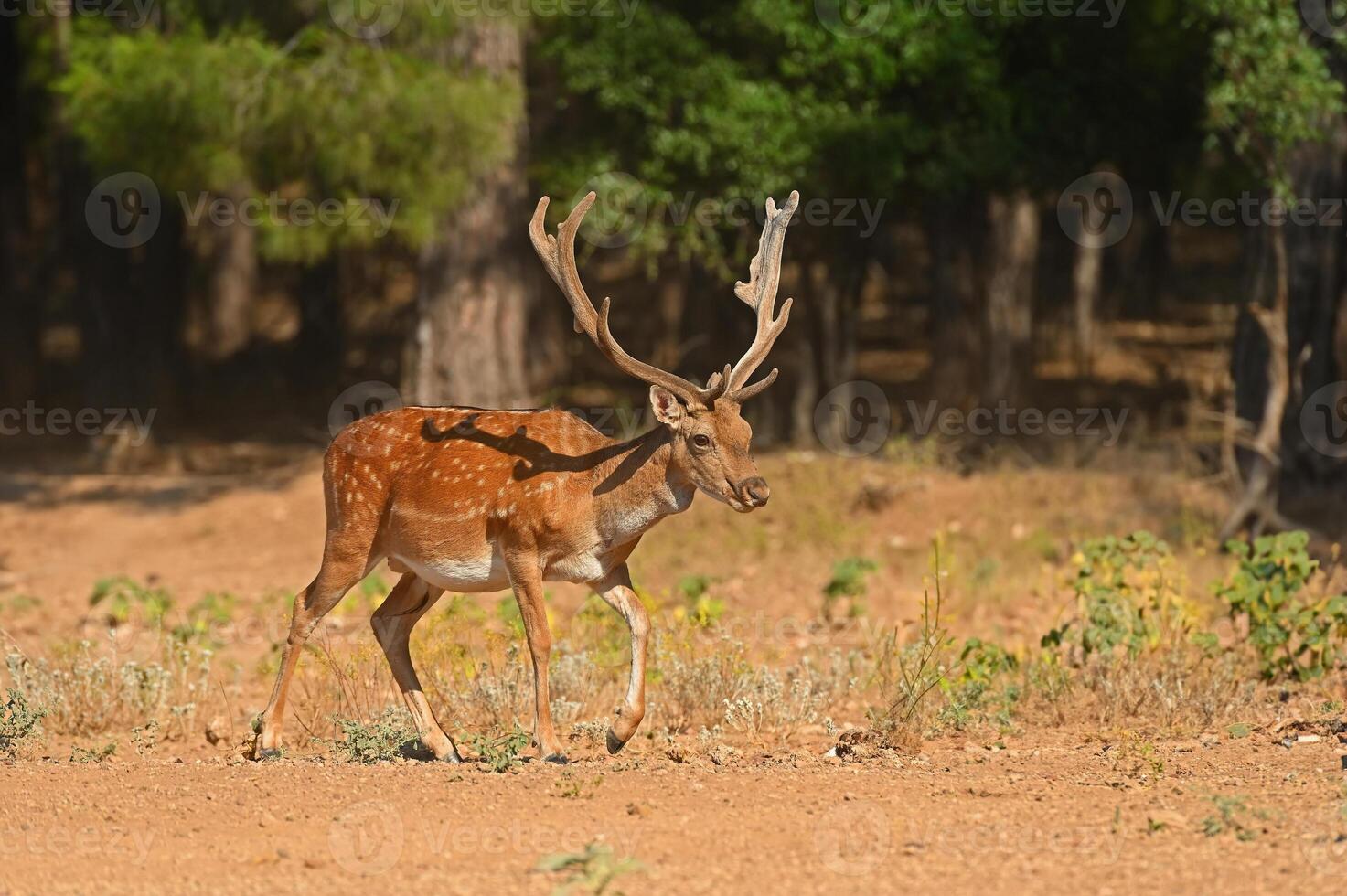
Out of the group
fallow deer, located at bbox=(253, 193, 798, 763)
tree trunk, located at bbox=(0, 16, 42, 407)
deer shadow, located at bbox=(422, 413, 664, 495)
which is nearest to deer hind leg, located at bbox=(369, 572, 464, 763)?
fallow deer, located at bbox=(253, 193, 798, 763)

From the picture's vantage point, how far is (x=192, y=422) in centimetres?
2445

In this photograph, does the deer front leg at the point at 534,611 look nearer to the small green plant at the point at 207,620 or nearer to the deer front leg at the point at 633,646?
the deer front leg at the point at 633,646

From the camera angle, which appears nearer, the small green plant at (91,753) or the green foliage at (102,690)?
the small green plant at (91,753)

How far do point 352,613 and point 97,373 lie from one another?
34.7 feet

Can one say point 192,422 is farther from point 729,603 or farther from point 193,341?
point 729,603

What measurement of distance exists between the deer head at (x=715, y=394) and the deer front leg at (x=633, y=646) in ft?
1.97

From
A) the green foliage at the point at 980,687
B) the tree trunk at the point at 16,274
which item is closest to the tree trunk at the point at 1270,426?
the green foliage at the point at 980,687

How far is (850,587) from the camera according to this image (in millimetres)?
12773

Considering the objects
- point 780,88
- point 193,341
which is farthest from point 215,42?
point 193,341

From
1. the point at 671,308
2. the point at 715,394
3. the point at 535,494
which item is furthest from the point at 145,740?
the point at 671,308

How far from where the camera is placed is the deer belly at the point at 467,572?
7961 millimetres

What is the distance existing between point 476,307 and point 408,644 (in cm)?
924

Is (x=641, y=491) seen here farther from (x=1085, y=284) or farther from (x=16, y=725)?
(x=1085, y=284)

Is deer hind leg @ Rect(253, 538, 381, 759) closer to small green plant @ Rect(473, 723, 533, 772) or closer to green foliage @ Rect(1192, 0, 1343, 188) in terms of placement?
small green plant @ Rect(473, 723, 533, 772)
